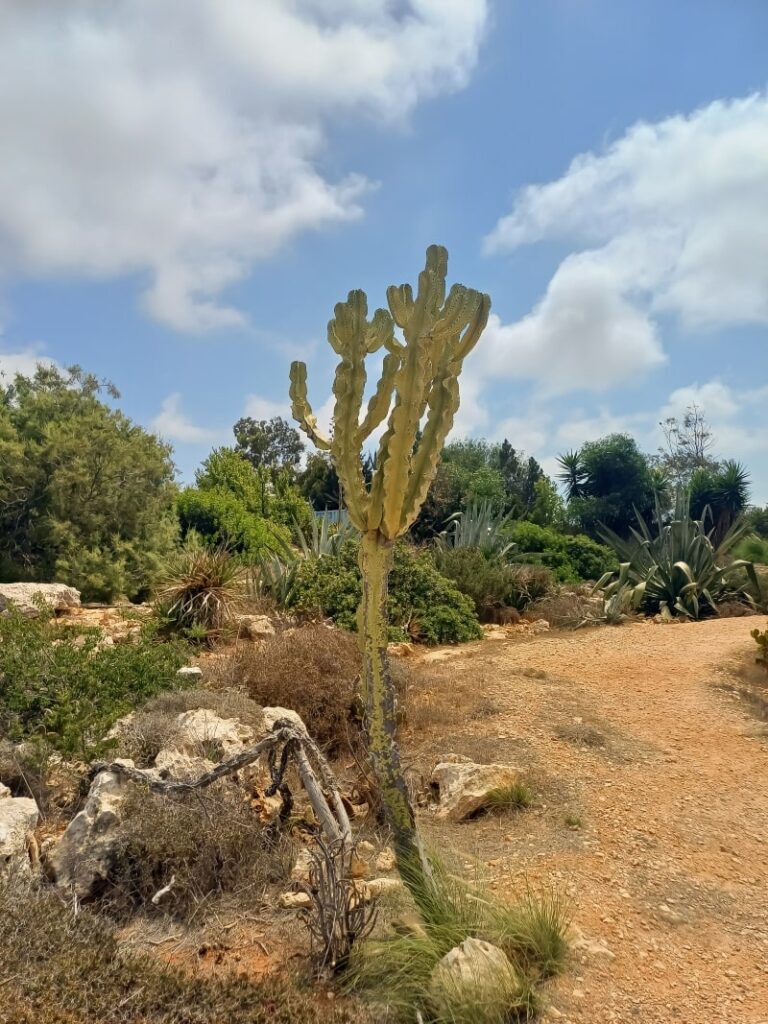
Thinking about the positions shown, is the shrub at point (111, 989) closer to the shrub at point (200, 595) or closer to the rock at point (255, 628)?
the rock at point (255, 628)

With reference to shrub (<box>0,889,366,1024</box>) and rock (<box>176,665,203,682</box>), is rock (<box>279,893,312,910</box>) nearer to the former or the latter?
shrub (<box>0,889,366,1024</box>)

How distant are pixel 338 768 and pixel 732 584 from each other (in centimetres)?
964

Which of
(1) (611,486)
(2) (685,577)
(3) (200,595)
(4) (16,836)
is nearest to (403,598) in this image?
(3) (200,595)

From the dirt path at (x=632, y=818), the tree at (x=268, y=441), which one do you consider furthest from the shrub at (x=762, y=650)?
the tree at (x=268, y=441)

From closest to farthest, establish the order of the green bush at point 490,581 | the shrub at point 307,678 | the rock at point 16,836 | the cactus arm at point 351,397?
the rock at point 16,836 → the cactus arm at point 351,397 → the shrub at point 307,678 → the green bush at point 490,581

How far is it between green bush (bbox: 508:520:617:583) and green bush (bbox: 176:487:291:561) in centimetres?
579

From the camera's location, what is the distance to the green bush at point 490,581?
12227 millimetres

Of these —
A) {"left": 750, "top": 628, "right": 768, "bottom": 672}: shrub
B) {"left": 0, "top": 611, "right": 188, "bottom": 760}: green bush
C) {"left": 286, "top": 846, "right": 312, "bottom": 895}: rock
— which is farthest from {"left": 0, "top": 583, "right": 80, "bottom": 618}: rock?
{"left": 750, "top": 628, "right": 768, "bottom": 672}: shrub

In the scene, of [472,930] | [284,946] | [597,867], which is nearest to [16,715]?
[284,946]

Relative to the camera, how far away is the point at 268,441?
46.2 meters

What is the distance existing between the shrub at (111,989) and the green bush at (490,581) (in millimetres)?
9514

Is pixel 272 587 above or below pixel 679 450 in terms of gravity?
below

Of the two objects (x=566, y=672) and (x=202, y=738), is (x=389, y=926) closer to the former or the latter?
(x=202, y=738)

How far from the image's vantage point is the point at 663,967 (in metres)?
2.83
